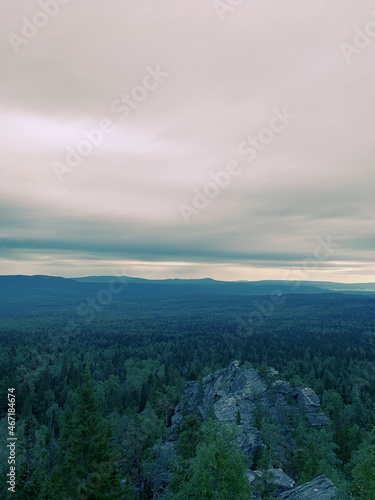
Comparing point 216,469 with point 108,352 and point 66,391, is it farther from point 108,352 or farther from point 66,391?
point 108,352

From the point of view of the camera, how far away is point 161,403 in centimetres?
9338

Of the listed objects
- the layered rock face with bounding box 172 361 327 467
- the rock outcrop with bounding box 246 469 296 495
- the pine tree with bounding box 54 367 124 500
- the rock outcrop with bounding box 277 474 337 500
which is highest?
the pine tree with bounding box 54 367 124 500

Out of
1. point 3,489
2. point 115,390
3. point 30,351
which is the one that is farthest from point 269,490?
point 30,351

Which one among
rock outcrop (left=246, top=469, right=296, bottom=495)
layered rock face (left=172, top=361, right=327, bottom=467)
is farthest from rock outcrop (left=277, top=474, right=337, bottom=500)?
layered rock face (left=172, top=361, right=327, bottom=467)

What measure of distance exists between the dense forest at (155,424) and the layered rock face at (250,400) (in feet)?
11.7

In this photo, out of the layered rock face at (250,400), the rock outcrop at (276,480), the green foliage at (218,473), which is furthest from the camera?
the layered rock face at (250,400)

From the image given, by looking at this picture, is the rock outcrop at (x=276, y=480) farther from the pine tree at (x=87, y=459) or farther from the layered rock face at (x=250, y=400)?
the pine tree at (x=87, y=459)

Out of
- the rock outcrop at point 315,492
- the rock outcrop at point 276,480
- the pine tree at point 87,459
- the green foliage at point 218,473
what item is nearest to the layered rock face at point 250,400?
the rock outcrop at point 276,480

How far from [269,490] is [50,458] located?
129 feet

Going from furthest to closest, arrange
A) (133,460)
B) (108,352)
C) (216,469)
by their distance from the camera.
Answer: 1. (108,352)
2. (133,460)
3. (216,469)

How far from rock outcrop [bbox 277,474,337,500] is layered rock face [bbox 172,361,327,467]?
2980cm

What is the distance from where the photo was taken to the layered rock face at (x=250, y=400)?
78.5 metres

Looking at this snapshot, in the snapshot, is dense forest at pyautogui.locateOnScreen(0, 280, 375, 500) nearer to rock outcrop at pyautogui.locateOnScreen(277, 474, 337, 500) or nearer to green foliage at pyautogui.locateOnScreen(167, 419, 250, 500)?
green foliage at pyautogui.locateOnScreen(167, 419, 250, 500)

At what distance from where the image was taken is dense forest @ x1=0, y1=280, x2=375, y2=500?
27.0 m
